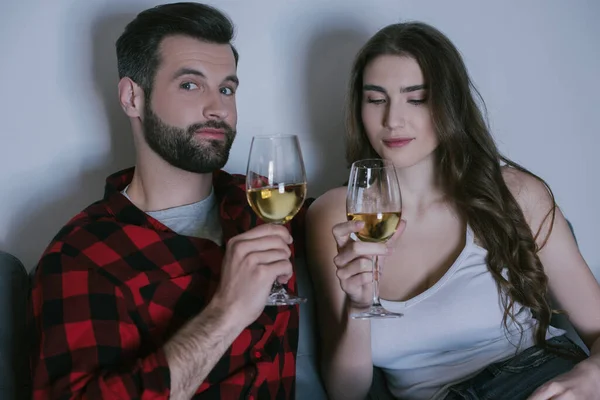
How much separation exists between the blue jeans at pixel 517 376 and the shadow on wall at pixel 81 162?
4.11 ft

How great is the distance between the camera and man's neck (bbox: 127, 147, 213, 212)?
1.87 meters

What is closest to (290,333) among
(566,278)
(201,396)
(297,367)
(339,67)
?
(297,367)

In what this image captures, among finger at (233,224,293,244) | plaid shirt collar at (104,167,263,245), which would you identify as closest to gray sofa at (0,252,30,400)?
plaid shirt collar at (104,167,263,245)

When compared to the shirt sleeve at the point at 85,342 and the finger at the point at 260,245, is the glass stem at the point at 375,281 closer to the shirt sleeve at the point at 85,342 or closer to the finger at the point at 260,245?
the finger at the point at 260,245

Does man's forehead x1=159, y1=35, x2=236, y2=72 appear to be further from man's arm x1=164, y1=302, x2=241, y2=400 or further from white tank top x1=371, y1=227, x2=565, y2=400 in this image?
white tank top x1=371, y1=227, x2=565, y2=400

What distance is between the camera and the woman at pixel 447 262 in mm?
1860

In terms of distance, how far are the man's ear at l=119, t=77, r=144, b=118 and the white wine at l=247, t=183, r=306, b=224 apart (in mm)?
571

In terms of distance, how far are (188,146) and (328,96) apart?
0.79 meters

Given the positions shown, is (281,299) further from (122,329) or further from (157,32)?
(157,32)

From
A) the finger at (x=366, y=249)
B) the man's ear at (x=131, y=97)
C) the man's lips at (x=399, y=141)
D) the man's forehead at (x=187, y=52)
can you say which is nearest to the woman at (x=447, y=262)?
the man's lips at (x=399, y=141)

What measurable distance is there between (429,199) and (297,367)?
636mm

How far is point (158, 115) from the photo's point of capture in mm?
1834

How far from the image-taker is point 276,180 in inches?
58.2

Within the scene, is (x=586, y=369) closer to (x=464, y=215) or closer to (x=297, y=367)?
(x=464, y=215)
